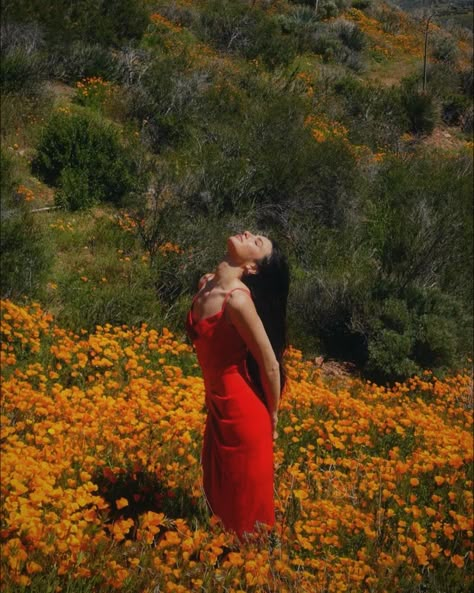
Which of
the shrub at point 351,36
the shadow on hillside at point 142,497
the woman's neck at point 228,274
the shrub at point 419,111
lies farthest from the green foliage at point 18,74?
the shrub at point 351,36

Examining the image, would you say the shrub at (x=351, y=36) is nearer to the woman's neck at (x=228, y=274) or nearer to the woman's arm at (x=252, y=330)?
the woman's neck at (x=228, y=274)

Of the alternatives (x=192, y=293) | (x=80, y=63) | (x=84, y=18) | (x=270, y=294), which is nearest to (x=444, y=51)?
(x=84, y=18)

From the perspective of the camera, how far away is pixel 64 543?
2.76 m

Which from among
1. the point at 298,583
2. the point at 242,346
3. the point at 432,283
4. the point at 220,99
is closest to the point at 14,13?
the point at 220,99

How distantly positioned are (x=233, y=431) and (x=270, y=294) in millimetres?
759

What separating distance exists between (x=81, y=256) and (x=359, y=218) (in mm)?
5980

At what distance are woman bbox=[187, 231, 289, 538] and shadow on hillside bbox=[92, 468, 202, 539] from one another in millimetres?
308

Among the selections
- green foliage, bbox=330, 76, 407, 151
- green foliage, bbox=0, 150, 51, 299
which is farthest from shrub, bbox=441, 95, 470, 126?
green foliage, bbox=0, 150, 51, 299

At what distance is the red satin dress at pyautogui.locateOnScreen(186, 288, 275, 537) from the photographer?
345 centimetres

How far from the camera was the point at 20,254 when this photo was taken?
757cm

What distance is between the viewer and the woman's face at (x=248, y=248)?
11.1 ft

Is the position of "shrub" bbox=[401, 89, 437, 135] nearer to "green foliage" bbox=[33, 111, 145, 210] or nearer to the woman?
"green foliage" bbox=[33, 111, 145, 210]

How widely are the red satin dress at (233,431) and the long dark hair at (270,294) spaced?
143 mm

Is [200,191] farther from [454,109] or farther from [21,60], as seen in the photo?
[454,109]
